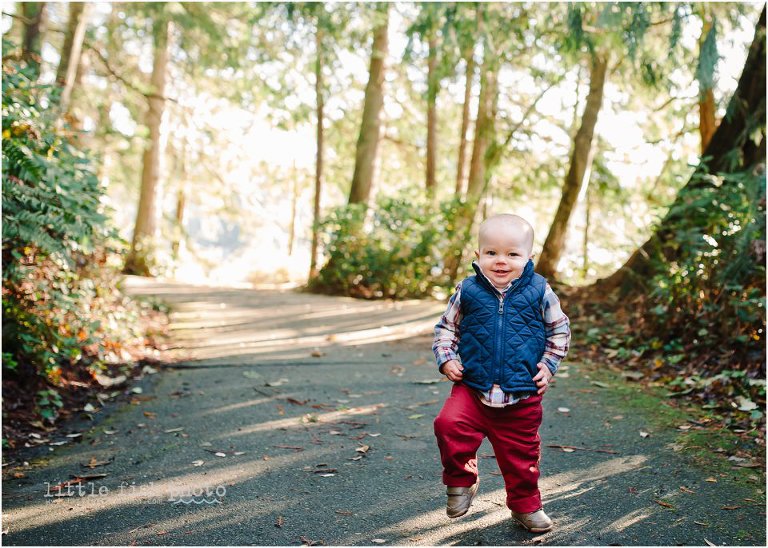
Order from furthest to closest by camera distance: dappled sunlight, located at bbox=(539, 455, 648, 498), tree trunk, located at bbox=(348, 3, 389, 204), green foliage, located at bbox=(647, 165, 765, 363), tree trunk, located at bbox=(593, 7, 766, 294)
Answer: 1. tree trunk, located at bbox=(348, 3, 389, 204)
2. tree trunk, located at bbox=(593, 7, 766, 294)
3. green foliage, located at bbox=(647, 165, 765, 363)
4. dappled sunlight, located at bbox=(539, 455, 648, 498)

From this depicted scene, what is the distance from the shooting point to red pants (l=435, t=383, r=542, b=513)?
316 cm

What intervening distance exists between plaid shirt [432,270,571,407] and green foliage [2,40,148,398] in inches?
116

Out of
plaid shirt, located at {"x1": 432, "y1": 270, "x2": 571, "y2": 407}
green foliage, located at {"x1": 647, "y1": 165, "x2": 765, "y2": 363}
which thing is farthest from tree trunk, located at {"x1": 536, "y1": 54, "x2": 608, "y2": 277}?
plaid shirt, located at {"x1": 432, "y1": 270, "x2": 571, "y2": 407}

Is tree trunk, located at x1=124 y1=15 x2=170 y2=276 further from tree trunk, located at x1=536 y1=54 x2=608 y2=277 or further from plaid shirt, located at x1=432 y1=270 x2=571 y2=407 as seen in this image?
plaid shirt, located at x1=432 y1=270 x2=571 y2=407

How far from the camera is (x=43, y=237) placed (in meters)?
4.73

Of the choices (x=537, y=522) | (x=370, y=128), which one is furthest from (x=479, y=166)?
(x=537, y=522)

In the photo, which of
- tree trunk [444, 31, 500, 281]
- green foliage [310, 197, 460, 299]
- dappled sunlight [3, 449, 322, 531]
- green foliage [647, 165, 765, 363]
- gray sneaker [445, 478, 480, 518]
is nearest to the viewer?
gray sneaker [445, 478, 480, 518]

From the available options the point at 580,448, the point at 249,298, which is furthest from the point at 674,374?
the point at 249,298

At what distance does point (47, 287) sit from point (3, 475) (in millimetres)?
1957

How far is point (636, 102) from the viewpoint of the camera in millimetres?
14258

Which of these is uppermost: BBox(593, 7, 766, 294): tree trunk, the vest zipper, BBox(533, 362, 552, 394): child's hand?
BBox(593, 7, 766, 294): tree trunk

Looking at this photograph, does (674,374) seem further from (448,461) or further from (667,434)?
(448,461)

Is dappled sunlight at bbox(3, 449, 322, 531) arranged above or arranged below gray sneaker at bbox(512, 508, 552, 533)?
below

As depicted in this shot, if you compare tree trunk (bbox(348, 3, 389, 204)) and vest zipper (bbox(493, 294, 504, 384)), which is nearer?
vest zipper (bbox(493, 294, 504, 384))
